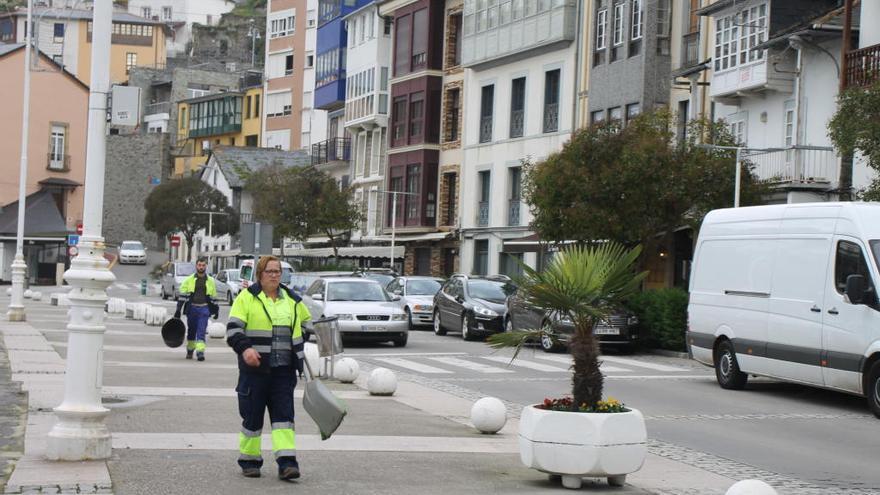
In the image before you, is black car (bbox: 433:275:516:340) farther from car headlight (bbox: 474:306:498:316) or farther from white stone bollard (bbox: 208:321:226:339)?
white stone bollard (bbox: 208:321:226:339)

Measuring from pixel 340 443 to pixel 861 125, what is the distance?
1370 centimetres

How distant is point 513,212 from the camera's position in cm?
5088

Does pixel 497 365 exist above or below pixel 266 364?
below

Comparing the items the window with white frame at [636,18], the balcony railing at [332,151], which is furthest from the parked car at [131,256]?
the window with white frame at [636,18]

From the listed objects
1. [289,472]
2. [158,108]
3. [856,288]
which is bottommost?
[289,472]

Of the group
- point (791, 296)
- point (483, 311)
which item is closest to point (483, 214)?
point (483, 311)

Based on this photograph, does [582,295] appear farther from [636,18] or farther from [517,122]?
[517,122]

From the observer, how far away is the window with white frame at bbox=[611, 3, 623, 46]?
43344mm

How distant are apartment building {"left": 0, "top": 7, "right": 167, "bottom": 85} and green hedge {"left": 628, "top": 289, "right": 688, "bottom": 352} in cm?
10053

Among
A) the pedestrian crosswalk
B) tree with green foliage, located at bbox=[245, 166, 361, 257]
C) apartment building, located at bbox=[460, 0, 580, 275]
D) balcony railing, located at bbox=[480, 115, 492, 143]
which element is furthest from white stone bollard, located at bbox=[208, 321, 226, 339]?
tree with green foliage, located at bbox=[245, 166, 361, 257]

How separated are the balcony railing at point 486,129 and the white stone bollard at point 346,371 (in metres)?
33.4

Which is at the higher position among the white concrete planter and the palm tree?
the palm tree

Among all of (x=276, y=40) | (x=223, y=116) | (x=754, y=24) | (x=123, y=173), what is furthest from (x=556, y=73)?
(x=123, y=173)

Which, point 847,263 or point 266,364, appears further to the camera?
point 847,263
